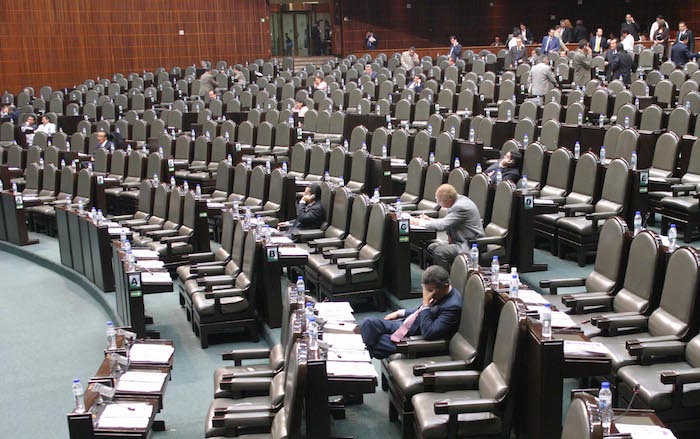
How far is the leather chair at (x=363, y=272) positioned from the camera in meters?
5.77

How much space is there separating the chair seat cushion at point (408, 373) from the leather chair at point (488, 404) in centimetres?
17

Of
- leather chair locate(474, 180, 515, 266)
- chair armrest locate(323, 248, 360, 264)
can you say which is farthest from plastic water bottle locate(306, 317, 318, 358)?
leather chair locate(474, 180, 515, 266)

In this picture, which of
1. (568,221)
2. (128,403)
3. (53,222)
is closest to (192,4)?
(53,222)

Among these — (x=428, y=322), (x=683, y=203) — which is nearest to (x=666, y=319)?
(x=428, y=322)

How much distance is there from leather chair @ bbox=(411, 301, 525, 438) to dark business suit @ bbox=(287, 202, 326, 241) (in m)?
3.25

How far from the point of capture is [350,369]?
144 inches

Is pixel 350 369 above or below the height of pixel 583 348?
below

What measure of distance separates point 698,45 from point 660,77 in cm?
431

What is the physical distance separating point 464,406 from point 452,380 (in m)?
0.35

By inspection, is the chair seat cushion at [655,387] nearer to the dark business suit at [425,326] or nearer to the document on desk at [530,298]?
the document on desk at [530,298]

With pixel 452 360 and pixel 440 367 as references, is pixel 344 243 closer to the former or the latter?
pixel 452 360

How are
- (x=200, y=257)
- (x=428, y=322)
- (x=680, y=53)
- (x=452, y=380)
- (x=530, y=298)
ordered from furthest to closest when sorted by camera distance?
(x=680, y=53)
(x=200, y=257)
(x=428, y=322)
(x=530, y=298)
(x=452, y=380)

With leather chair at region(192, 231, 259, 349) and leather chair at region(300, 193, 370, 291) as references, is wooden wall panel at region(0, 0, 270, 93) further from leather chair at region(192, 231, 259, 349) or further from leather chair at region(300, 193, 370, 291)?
leather chair at region(192, 231, 259, 349)

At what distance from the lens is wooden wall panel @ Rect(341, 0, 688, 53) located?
2156 cm
